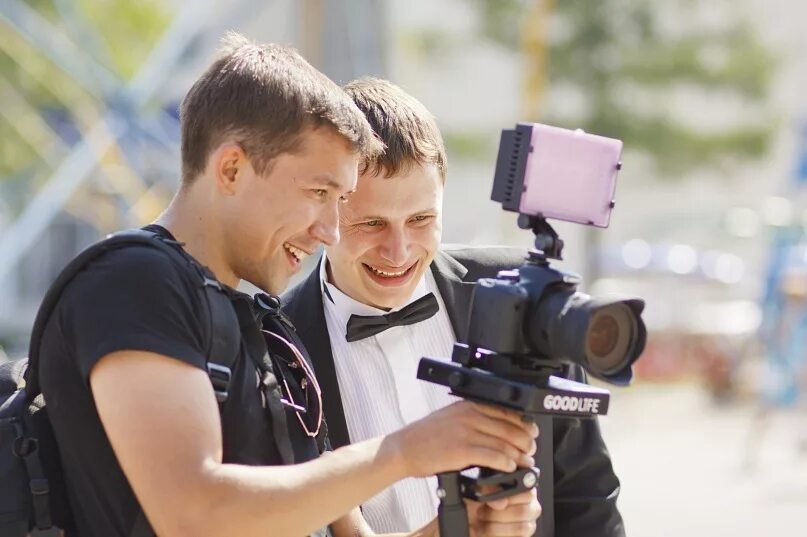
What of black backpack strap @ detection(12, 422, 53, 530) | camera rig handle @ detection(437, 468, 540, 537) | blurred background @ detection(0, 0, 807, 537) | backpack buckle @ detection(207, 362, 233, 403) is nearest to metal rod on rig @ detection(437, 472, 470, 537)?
camera rig handle @ detection(437, 468, 540, 537)

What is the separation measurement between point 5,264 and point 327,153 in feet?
41.0

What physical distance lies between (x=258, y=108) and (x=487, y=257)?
3.65 feet

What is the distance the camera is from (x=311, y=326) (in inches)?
126

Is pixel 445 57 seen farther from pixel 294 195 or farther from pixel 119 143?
pixel 294 195

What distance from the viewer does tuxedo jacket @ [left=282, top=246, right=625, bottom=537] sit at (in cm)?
305

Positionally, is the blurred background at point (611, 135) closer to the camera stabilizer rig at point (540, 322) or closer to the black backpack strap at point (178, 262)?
the camera stabilizer rig at point (540, 322)

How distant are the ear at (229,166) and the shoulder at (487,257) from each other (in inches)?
41.7

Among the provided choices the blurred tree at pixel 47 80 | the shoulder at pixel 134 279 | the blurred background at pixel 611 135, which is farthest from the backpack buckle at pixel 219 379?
the blurred tree at pixel 47 80

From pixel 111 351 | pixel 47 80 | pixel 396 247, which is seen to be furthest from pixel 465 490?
pixel 47 80

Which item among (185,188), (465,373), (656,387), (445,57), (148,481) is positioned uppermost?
(445,57)

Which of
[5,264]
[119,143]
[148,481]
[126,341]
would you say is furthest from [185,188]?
[119,143]

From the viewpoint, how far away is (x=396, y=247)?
3117 mm

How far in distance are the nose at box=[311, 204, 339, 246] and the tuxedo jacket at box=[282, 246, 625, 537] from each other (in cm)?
68

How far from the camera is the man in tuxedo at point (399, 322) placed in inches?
122
